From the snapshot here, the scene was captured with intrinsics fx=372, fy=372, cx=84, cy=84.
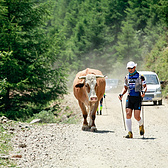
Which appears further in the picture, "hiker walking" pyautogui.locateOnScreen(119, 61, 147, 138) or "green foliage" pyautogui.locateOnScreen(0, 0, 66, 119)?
"green foliage" pyautogui.locateOnScreen(0, 0, 66, 119)

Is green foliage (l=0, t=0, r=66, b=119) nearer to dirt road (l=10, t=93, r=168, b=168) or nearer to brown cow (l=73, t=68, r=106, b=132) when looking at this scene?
brown cow (l=73, t=68, r=106, b=132)

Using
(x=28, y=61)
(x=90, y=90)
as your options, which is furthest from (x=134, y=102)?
(x=28, y=61)

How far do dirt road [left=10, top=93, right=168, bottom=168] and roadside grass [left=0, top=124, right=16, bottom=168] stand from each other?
0.70 feet

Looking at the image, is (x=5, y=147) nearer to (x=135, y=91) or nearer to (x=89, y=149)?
(x=89, y=149)

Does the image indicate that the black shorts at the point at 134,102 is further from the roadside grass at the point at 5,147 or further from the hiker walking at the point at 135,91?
the roadside grass at the point at 5,147

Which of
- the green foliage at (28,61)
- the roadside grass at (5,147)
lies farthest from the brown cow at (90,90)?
the green foliage at (28,61)

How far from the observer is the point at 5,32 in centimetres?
2156

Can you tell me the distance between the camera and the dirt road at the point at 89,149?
25.5ft

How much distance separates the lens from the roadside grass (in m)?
7.78

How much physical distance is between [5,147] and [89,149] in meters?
2.16

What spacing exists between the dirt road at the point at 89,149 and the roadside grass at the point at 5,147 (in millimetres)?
212

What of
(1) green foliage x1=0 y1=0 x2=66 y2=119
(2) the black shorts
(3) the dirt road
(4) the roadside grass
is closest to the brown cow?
(3) the dirt road

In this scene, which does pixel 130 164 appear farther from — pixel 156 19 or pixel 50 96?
pixel 156 19

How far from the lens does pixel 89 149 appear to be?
9.32 meters
